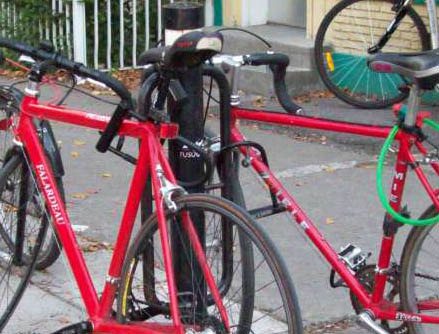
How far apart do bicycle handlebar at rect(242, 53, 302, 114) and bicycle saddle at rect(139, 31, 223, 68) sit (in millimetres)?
567

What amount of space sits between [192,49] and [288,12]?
712cm

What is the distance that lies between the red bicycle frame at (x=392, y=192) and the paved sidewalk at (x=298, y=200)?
612mm

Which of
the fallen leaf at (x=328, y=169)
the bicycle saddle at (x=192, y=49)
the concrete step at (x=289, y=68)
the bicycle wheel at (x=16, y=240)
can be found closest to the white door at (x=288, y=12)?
the concrete step at (x=289, y=68)

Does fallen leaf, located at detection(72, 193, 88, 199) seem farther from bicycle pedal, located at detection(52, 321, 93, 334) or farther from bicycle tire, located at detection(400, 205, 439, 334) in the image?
bicycle tire, located at detection(400, 205, 439, 334)

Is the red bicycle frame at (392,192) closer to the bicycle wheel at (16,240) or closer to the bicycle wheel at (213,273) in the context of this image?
the bicycle wheel at (213,273)

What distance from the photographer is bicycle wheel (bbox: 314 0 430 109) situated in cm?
894

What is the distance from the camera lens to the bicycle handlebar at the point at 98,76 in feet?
12.9

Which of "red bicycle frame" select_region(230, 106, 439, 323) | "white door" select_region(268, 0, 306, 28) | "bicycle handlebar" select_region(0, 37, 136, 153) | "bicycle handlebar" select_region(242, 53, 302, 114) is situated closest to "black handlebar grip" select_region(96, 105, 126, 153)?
"bicycle handlebar" select_region(0, 37, 136, 153)

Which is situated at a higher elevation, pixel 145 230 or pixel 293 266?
pixel 145 230

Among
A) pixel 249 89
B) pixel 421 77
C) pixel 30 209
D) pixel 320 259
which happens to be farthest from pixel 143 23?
pixel 421 77

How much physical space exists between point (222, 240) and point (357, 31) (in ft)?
18.4

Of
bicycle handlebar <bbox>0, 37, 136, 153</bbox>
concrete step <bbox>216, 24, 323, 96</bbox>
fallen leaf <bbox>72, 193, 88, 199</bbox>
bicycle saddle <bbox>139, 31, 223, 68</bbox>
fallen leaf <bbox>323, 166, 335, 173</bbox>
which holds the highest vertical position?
bicycle saddle <bbox>139, 31, 223, 68</bbox>

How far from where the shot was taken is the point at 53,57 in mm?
4152

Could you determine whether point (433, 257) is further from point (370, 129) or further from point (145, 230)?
point (145, 230)
